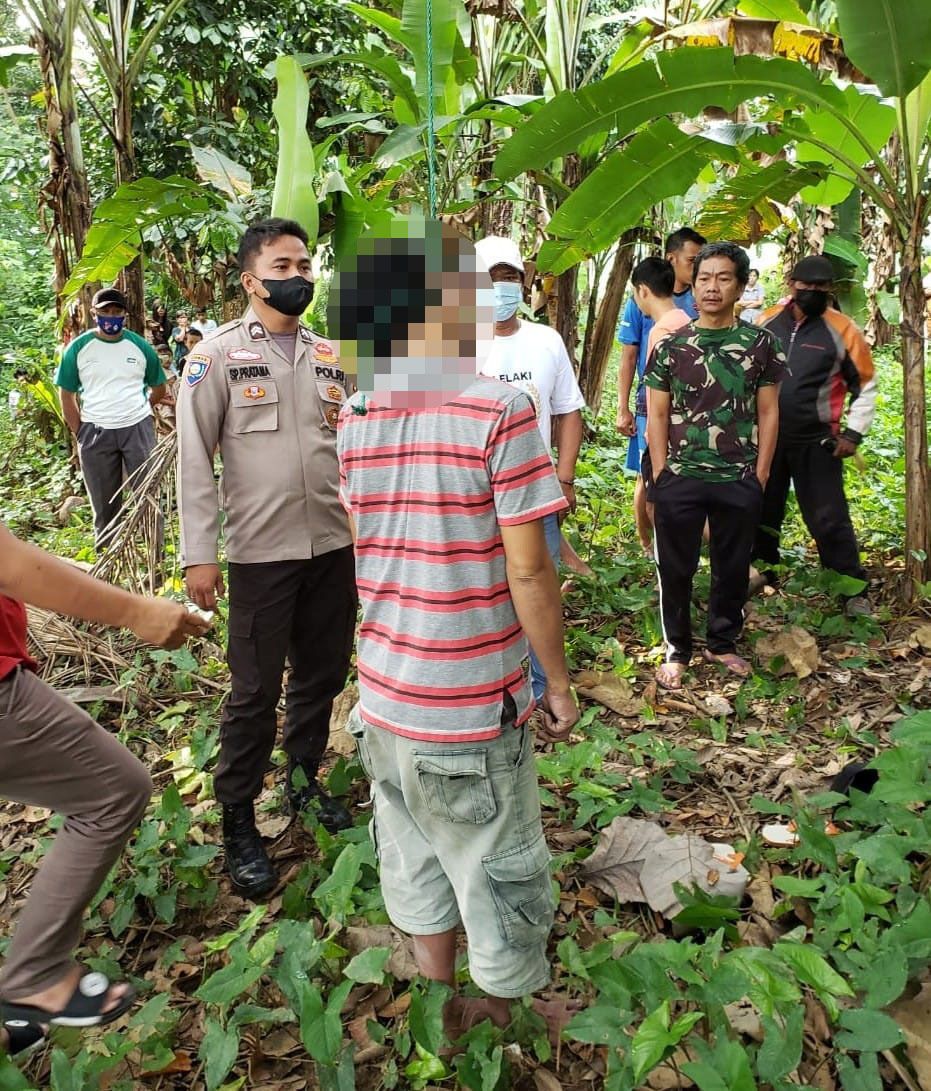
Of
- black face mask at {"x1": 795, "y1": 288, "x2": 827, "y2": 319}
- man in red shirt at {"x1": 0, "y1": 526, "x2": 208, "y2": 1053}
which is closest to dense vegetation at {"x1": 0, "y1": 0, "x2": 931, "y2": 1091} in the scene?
man in red shirt at {"x1": 0, "y1": 526, "x2": 208, "y2": 1053}

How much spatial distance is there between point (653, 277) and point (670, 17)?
222 cm

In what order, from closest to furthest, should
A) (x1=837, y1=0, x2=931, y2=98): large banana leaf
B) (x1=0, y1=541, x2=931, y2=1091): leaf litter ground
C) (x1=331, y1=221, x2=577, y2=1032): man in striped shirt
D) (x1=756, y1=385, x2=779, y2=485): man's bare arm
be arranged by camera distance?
(x1=331, y1=221, x2=577, y2=1032): man in striped shirt
(x1=0, y1=541, x2=931, y2=1091): leaf litter ground
(x1=837, y1=0, x2=931, y2=98): large banana leaf
(x1=756, y1=385, x2=779, y2=485): man's bare arm

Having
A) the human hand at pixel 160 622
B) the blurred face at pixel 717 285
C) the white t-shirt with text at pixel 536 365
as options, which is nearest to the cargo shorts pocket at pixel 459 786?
the human hand at pixel 160 622


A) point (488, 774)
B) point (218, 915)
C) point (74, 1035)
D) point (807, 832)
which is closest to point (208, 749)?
point (218, 915)

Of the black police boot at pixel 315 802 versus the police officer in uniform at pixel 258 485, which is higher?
the police officer in uniform at pixel 258 485

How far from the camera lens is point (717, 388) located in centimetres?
350

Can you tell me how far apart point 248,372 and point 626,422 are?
2.87 metres

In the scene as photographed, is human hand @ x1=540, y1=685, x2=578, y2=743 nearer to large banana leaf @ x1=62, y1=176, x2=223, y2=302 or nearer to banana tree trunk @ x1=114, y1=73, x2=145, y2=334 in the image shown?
large banana leaf @ x1=62, y1=176, x2=223, y2=302

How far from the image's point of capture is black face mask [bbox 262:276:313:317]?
2.51 meters

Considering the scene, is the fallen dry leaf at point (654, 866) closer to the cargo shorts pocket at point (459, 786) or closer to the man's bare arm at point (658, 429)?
the cargo shorts pocket at point (459, 786)

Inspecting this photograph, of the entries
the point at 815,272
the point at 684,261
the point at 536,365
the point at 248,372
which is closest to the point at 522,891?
the point at 248,372

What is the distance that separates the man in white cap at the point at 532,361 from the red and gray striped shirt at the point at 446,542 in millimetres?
1597

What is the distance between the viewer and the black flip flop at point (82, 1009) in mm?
1903

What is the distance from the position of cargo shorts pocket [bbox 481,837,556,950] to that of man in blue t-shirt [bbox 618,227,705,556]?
2963 mm
